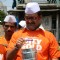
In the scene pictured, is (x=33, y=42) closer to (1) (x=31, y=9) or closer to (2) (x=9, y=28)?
(1) (x=31, y=9)

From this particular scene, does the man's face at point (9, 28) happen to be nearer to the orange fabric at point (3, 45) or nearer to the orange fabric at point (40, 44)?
the orange fabric at point (3, 45)

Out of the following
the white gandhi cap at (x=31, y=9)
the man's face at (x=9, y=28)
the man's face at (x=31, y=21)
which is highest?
the white gandhi cap at (x=31, y=9)

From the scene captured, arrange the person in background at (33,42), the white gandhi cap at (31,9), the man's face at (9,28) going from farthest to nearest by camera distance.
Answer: the man's face at (9,28) → the white gandhi cap at (31,9) → the person in background at (33,42)

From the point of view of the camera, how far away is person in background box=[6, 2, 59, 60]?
4.07 metres

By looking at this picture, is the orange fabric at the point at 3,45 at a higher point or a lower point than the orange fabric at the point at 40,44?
lower

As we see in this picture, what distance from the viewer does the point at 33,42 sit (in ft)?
13.6

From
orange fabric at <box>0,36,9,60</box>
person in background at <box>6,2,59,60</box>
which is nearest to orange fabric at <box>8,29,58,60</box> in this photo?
person in background at <box>6,2,59,60</box>

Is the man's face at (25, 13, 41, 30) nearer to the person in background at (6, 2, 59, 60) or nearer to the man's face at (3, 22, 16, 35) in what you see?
the person in background at (6, 2, 59, 60)

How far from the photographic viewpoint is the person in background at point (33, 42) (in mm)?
4066

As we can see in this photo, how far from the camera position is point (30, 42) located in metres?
4.12

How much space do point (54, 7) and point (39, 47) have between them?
66.6ft

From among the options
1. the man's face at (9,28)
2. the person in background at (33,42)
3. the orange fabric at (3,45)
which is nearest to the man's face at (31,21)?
the person in background at (33,42)

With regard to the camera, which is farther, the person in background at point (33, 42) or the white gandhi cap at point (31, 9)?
the white gandhi cap at point (31, 9)

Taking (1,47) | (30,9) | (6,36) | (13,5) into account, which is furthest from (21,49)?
(13,5)
